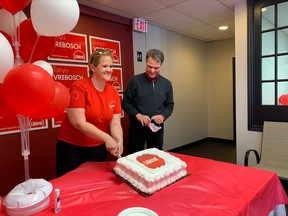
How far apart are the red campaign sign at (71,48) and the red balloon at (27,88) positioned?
167 cm

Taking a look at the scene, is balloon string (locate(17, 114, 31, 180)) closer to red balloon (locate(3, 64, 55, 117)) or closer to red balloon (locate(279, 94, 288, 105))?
red balloon (locate(3, 64, 55, 117))

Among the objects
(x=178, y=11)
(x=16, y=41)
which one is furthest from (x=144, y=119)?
(x=178, y=11)

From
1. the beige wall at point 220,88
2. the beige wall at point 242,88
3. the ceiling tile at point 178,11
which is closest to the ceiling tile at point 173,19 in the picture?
the ceiling tile at point 178,11

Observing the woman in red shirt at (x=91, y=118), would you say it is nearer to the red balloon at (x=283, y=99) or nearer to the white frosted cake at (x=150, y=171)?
the white frosted cake at (x=150, y=171)

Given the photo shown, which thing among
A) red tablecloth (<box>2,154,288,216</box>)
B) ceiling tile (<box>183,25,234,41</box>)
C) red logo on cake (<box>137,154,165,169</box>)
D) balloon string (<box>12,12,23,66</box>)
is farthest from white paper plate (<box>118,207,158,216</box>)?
ceiling tile (<box>183,25,234,41</box>)

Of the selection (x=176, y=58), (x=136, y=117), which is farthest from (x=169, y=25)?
(x=136, y=117)

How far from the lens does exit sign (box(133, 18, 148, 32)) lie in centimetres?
328

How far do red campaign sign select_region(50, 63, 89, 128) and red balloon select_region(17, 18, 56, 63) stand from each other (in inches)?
48.1

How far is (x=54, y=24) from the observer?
1.13m

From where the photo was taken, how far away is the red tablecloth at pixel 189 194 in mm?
929

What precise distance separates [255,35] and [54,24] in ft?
8.27

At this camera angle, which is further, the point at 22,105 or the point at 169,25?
the point at 169,25

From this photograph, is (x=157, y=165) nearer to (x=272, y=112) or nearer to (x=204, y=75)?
(x=272, y=112)

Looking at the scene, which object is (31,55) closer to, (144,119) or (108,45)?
(144,119)
